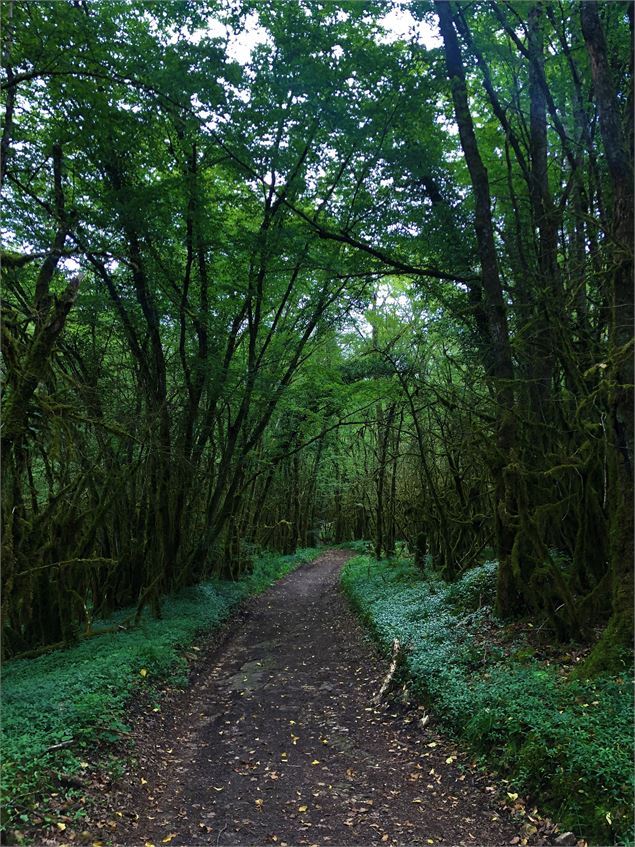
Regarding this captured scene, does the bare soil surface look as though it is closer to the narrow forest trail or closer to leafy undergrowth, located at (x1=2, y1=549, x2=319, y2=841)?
the narrow forest trail

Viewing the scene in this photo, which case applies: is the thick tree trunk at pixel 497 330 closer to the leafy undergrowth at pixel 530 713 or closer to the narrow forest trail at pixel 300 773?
the leafy undergrowth at pixel 530 713

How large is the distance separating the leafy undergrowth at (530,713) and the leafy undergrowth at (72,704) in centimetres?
317

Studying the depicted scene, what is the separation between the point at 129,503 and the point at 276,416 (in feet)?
A: 28.0

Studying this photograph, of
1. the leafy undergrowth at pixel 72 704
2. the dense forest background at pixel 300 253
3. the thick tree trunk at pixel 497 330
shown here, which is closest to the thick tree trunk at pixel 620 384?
the dense forest background at pixel 300 253

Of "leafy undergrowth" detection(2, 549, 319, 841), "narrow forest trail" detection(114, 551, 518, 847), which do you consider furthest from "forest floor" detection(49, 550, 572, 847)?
"leafy undergrowth" detection(2, 549, 319, 841)

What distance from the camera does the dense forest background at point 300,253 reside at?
569 cm

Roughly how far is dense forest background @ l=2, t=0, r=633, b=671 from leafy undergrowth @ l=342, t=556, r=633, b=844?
566 mm

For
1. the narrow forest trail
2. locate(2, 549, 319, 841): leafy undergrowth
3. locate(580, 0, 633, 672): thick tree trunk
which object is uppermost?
locate(580, 0, 633, 672): thick tree trunk

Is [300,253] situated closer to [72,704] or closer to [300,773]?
[72,704]

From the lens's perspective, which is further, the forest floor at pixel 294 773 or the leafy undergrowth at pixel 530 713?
the forest floor at pixel 294 773

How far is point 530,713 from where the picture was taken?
437cm

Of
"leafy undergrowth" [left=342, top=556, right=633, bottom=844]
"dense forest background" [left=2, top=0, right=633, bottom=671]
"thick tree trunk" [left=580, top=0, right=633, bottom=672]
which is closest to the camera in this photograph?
"leafy undergrowth" [left=342, top=556, right=633, bottom=844]

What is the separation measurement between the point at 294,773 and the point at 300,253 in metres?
7.54

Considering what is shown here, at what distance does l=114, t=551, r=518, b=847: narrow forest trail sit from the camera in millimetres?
3855
